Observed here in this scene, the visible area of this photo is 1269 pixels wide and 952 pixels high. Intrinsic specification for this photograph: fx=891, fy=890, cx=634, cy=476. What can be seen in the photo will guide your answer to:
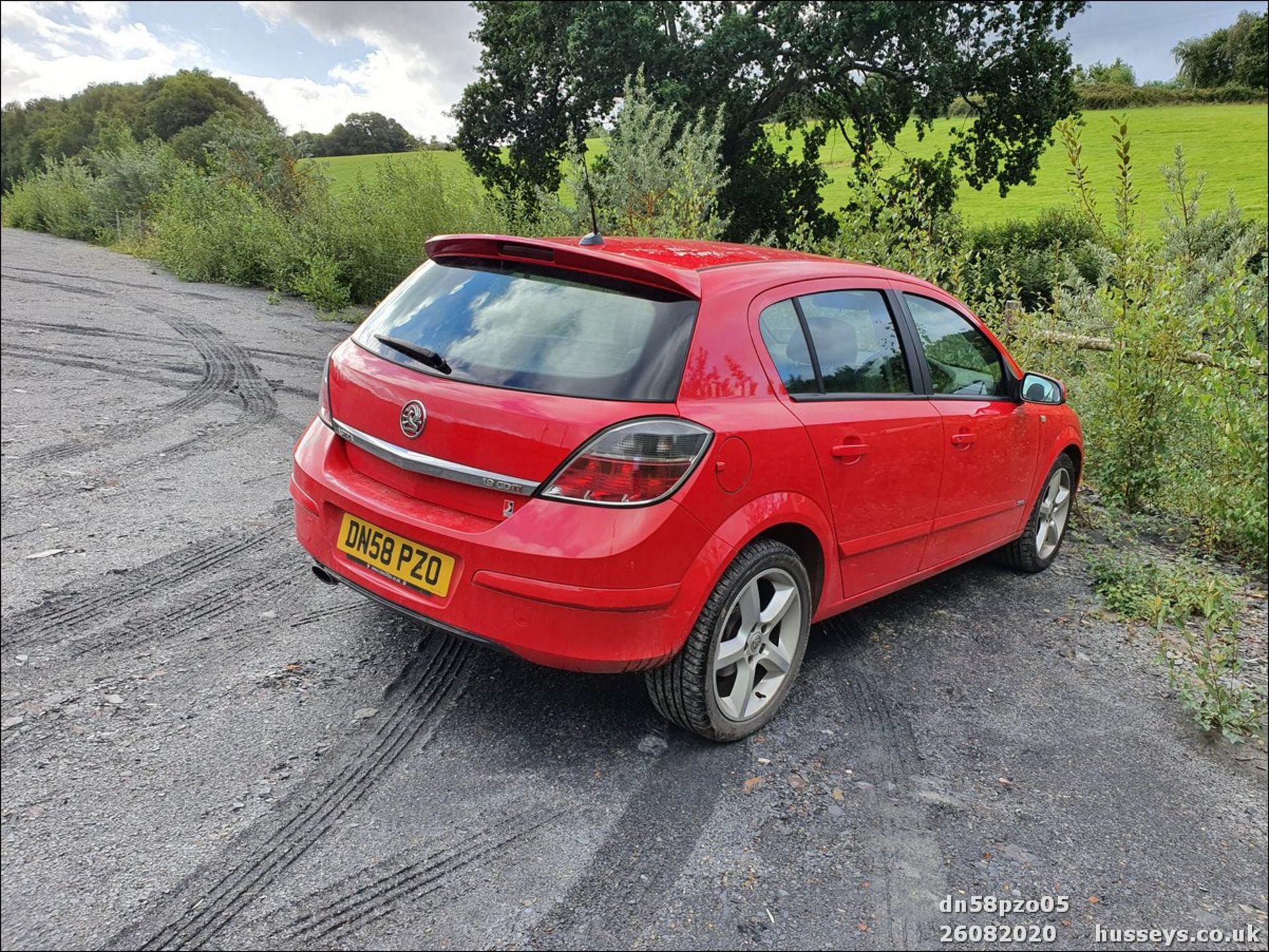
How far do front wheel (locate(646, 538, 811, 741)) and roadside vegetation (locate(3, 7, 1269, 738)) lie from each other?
1.88 m

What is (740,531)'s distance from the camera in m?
3.01

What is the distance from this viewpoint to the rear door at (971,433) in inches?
164

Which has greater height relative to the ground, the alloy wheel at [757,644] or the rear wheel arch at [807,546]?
the rear wheel arch at [807,546]

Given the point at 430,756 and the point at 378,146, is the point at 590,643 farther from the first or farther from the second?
the point at 378,146

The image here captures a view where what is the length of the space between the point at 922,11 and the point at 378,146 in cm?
1855

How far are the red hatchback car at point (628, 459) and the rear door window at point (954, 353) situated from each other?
1.11 feet

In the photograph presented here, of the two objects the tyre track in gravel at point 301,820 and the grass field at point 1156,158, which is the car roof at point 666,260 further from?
the grass field at point 1156,158

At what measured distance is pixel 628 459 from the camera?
8.98 ft

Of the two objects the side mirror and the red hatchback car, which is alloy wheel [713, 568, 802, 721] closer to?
the red hatchback car

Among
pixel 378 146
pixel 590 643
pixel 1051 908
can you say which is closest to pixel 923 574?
pixel 1051 908

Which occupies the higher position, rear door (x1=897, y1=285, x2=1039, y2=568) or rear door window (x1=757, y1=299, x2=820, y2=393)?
rear door window (x1=757, y1=299, x2=820, y2=393)

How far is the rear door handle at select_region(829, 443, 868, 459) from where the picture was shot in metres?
3.42

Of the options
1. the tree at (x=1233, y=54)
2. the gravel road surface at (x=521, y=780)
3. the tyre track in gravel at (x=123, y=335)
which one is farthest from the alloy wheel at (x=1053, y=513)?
the tree at (x=1233, y=54)

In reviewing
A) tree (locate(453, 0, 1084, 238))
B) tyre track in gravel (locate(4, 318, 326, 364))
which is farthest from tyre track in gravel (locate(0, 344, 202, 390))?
tree (locate(453, 0, 1084, 238))
